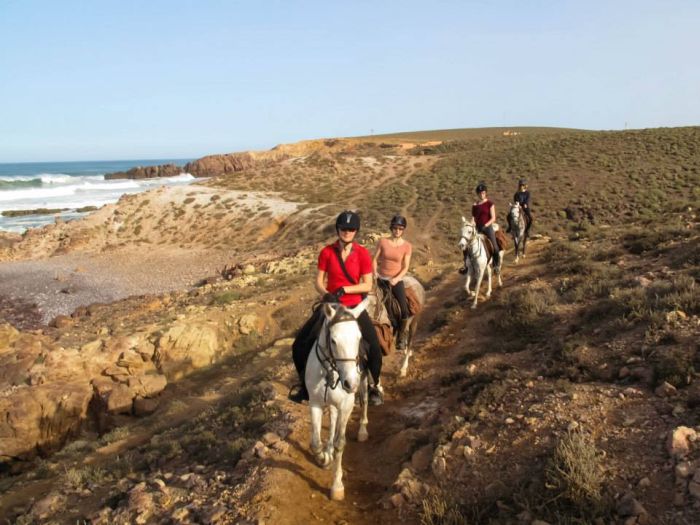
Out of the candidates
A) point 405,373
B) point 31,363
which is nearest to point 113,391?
point 31,363

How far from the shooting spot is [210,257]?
100 ft

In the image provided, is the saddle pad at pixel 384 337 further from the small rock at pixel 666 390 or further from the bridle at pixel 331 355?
the small rock at pixel 666 390

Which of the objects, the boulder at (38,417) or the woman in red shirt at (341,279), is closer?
the woman in red shirt at (341,279)

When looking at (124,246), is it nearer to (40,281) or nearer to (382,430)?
(40,281)

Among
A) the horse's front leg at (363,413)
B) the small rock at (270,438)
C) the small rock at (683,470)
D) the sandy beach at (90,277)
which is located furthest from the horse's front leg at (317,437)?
the sandy beach at (90,277)

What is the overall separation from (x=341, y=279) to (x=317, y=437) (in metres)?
2.09

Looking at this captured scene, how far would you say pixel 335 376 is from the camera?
514 centimetres

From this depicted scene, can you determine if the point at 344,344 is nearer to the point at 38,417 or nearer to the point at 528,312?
the point at 528,312

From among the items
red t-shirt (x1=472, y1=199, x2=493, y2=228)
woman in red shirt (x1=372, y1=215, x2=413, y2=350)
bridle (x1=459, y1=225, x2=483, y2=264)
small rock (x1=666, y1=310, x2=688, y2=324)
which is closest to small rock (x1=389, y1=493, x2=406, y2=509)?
woman in red shirt (x1=372, y1=215, x2=413, y2=350)

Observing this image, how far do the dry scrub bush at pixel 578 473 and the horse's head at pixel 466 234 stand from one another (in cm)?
707

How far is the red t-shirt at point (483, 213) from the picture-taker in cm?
1236

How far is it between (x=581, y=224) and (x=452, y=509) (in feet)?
83.8

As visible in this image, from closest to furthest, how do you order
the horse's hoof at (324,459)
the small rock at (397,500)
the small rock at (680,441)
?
1. the small rock at (680,441)
2. the small rock at (397,500)
3. the horse's hoof at (324,459)

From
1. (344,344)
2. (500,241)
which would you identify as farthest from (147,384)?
(500,241)
